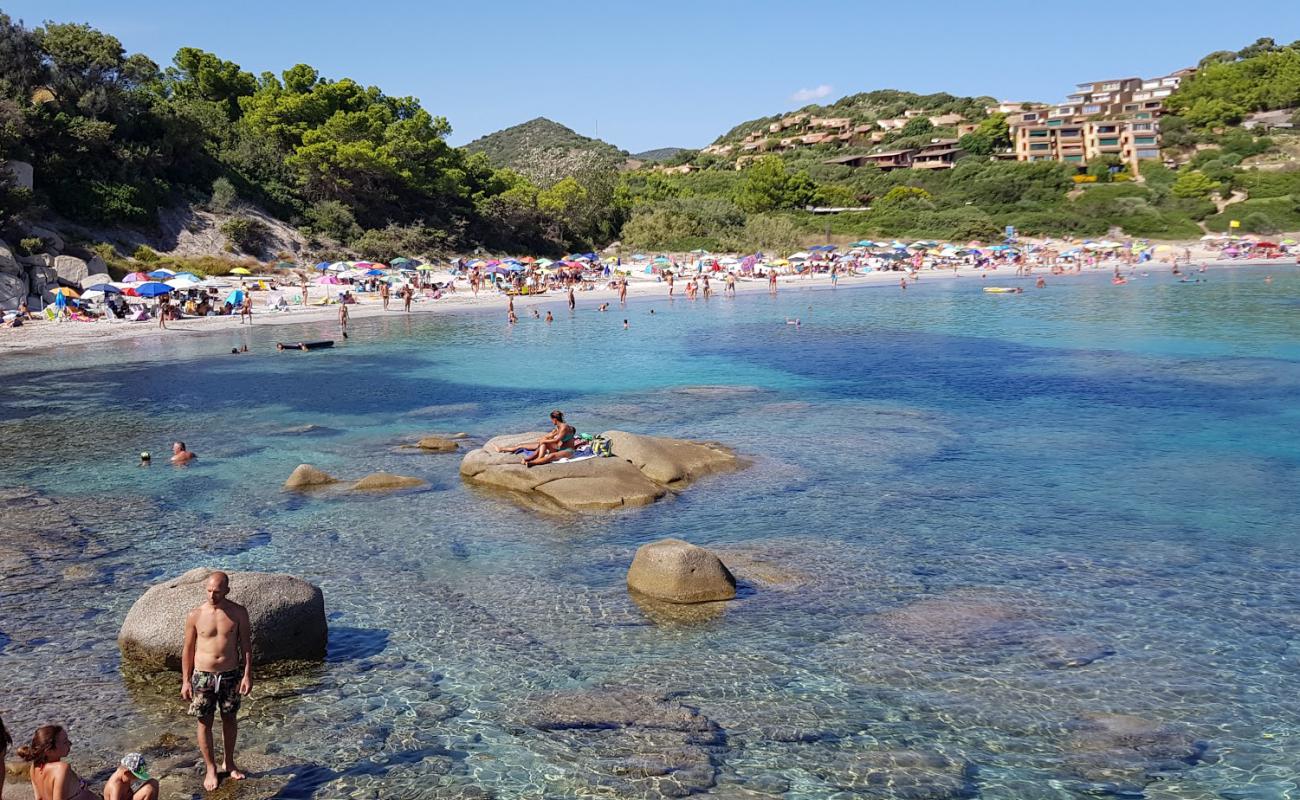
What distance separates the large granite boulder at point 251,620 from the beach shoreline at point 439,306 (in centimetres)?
2948

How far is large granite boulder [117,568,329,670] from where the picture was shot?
8781mm

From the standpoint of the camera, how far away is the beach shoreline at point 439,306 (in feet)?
118

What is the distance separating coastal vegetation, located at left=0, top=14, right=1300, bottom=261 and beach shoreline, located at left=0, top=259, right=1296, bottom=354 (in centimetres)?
749

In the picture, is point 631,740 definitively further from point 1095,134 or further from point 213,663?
point 1095,134

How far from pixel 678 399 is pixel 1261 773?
58.8 ft

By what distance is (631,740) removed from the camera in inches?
301

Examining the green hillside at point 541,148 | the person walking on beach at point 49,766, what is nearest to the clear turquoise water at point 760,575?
the person walking on beach at point 49,766

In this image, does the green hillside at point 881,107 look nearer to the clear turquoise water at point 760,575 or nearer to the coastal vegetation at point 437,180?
the coastal vegetation at point 437,180

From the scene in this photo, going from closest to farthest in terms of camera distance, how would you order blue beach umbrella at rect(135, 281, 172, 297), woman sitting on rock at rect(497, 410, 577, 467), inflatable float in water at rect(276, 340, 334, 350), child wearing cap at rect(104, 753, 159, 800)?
child wearing cap at rect(104, 753, 159, 800) → woman sitting on rock at rect(497, 410, 577, 467) → inflatable float in water at rect(276, 340, 334, 350) → blue beach umbrella at rect(135, 281, 172, 297)

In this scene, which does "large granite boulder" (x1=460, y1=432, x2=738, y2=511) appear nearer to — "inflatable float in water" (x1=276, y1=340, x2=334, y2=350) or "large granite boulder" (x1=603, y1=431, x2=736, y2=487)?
"large granite boulder" (x1=603, y1=431, x2=736, y2=487)

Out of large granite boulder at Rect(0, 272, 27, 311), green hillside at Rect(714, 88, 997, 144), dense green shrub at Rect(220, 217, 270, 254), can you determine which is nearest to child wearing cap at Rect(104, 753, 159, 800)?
large granite boulder at Rect(0, 272, 27, 311)


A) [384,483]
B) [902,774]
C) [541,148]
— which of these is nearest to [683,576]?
[902,774]

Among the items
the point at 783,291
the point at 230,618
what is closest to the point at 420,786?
the point at 230,618

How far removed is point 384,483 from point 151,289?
2970 centimetres
